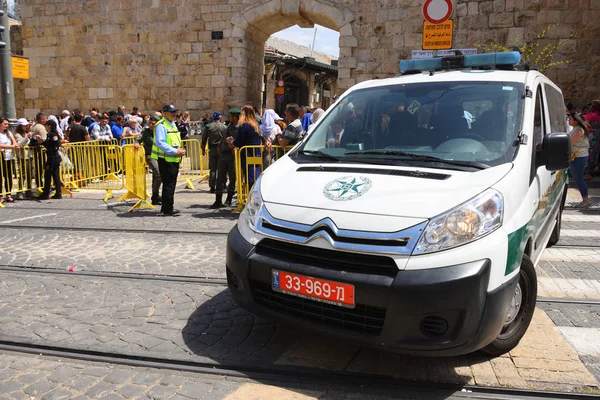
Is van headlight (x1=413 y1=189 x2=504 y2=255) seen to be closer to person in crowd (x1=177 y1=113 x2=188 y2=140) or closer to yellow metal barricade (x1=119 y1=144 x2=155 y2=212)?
yellow metal barricade (x1=119 y1=144 x2=155 y2=212)

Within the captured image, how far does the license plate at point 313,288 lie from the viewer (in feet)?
10.0

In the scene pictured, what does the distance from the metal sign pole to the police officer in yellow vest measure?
490cm

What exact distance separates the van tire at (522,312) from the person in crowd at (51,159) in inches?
381

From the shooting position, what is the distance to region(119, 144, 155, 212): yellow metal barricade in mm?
9898

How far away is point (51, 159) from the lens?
10734 mm

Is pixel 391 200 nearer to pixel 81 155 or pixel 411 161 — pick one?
pixel 411 161

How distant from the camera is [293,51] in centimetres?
2934

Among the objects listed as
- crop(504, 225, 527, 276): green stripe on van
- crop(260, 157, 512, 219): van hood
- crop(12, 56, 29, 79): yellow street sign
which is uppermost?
crop(12, 56, 29, 79): yellow street sign

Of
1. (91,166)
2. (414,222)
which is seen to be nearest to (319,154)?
(414,222)

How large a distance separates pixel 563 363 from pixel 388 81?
2.64 meters

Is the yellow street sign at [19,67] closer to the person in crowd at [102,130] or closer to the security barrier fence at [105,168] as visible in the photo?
the person in crowd at [102,130]

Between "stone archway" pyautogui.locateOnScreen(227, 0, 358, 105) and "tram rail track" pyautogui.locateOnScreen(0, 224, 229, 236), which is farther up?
"stone archway" pyautogui.locateOnScreen(227, 0, 358, 105)

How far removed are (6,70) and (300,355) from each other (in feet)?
35.8

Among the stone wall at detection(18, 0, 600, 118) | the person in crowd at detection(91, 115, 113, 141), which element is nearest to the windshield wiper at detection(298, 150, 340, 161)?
the person in crowd at detection(91, 115, 113, 141)
